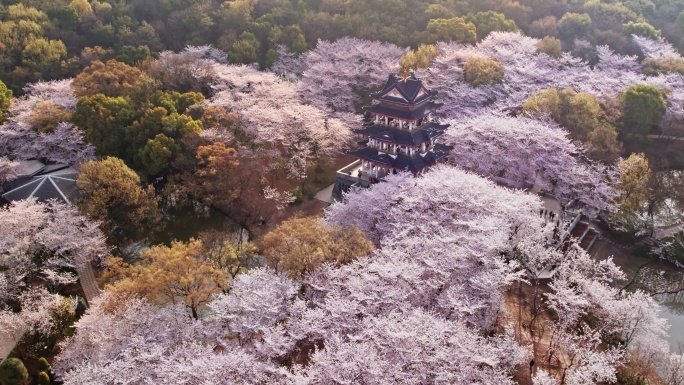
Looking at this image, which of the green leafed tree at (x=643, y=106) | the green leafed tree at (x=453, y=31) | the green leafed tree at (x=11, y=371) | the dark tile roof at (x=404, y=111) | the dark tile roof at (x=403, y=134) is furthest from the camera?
the green leafed tree at (x=453, y=31)

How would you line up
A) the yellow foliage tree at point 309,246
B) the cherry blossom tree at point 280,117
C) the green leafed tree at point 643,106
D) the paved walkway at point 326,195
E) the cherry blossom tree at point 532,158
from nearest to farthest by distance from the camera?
the yellow foliage tree at point 309,246 → the cherry blossom tree at point 532,158 → the paved walkway at point 326,195 → the cherry blossom tree at point 280,117 → the green leafed tree at point 643,106

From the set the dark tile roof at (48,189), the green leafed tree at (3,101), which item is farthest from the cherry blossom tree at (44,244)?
the green leafed tree at (3,101)

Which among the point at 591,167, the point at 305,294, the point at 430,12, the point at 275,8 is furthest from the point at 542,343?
the point at 275,8

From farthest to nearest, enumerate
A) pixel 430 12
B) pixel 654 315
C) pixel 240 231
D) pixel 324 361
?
1. pixel 430 12
2. pixel 240 231
3. pixel 654 315
4. pixel 324 361

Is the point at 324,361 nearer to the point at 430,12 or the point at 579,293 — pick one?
the point at 579,293

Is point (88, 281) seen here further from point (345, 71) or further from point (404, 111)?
point (345, 71)

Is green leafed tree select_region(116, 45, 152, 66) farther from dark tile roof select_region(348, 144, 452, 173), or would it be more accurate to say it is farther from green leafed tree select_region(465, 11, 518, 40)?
green leafed tree select_region(465, 11, 518, 40)

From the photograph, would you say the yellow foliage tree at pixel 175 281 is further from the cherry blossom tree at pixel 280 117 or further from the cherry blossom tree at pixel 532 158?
the cherry blossom tree at pixel 532 158
